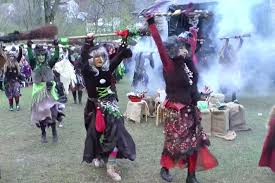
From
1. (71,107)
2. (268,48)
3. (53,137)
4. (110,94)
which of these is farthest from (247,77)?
(110,94)

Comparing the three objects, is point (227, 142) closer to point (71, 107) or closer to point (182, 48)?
point (182, 48)

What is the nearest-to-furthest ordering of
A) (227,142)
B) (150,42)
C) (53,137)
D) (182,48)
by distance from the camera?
1. (182,48)
2. (227,142)
3. (53,137)
4. (150,42)

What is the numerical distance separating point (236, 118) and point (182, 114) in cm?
309

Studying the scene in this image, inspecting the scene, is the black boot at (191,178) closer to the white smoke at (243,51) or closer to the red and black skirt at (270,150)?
the red and black skirt at (270,150)

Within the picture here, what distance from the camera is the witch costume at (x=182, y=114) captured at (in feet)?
16.9

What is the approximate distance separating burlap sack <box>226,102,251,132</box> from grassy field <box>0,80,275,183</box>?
0.64ft

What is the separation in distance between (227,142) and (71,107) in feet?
17.9

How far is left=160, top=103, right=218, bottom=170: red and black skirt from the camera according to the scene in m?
5.14

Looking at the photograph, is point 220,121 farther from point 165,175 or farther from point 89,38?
point 89,38

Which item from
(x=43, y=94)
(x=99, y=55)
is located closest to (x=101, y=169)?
(x=99, y=55)

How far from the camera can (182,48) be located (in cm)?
517

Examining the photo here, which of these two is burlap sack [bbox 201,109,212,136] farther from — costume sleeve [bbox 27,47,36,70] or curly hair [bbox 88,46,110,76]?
costume sleeve [bbox 27,47,36,70]

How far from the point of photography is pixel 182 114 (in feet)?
17.0

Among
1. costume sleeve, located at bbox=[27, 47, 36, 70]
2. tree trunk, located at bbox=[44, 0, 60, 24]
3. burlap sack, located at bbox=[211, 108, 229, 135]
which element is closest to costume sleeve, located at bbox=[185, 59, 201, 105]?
burlap sack, located at bbox=[211, 108, 229, 135]
